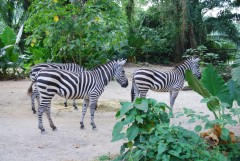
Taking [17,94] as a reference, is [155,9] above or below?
above

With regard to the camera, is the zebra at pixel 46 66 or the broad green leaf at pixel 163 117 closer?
the broad green leaf at pixel 163 117

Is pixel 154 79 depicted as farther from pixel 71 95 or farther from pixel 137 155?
pixel 137 155

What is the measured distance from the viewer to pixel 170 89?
8.51 m

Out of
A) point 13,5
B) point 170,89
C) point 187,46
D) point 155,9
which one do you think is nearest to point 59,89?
point 170,89

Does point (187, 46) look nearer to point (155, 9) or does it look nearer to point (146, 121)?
point (155, 9)

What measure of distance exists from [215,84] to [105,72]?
9.85 ft

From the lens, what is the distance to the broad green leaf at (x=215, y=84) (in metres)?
5.32

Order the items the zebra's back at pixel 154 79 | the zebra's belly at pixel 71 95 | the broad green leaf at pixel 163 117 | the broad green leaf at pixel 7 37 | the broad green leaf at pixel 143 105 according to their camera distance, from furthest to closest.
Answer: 1. the broad green leaf at pixel 7 37
2. the zebra's back at pixel 154 79
3. the zebra's belly at pixel 71 95
4. the broad green leaf at pixel 163 117
5. the broad green leaf at pixel 143 105

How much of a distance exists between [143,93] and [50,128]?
7.68 ft

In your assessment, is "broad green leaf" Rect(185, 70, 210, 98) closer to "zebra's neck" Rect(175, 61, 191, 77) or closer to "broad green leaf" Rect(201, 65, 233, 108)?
"broad green leaf" Rect(201, 65, 233, 108)

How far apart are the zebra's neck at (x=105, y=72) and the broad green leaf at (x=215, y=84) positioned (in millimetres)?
2758

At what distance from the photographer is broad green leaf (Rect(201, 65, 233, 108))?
17.5 feet

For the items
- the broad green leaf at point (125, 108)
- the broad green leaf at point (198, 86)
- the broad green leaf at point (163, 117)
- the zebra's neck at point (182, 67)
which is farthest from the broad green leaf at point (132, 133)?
the zebra's neck at point (182, 67)

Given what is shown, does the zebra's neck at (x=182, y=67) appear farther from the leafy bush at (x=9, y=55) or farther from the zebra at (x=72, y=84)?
the leafy bush at (x=9, y=55)
